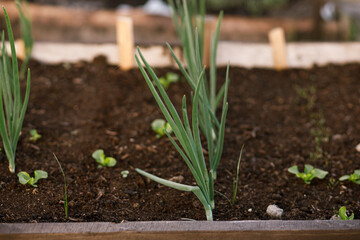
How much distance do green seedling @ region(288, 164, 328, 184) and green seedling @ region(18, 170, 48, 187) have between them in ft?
2.74

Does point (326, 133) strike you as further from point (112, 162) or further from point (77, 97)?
point (77, 97)

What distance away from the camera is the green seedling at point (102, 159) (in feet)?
5.24

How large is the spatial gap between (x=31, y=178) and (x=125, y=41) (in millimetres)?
1140

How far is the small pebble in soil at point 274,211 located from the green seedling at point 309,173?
0.20 metres

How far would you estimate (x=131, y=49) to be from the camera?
239 cm

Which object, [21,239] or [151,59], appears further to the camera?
[151,59]

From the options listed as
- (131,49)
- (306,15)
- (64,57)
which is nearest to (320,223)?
(131,49)

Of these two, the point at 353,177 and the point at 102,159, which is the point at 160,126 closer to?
the point at 102,159

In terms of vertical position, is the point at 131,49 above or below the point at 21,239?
above

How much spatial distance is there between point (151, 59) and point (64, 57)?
50 centimetres

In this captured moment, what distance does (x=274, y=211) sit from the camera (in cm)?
136

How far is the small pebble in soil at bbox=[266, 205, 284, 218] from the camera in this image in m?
1.35

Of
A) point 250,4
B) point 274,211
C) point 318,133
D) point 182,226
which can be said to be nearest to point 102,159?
point 182,226

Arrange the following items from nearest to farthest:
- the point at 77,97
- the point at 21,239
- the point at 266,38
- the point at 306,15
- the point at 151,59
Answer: the point at 21,239 < the point at 77,97 < the point at 151,59 < the point at 266,38 < the point at 306,15
